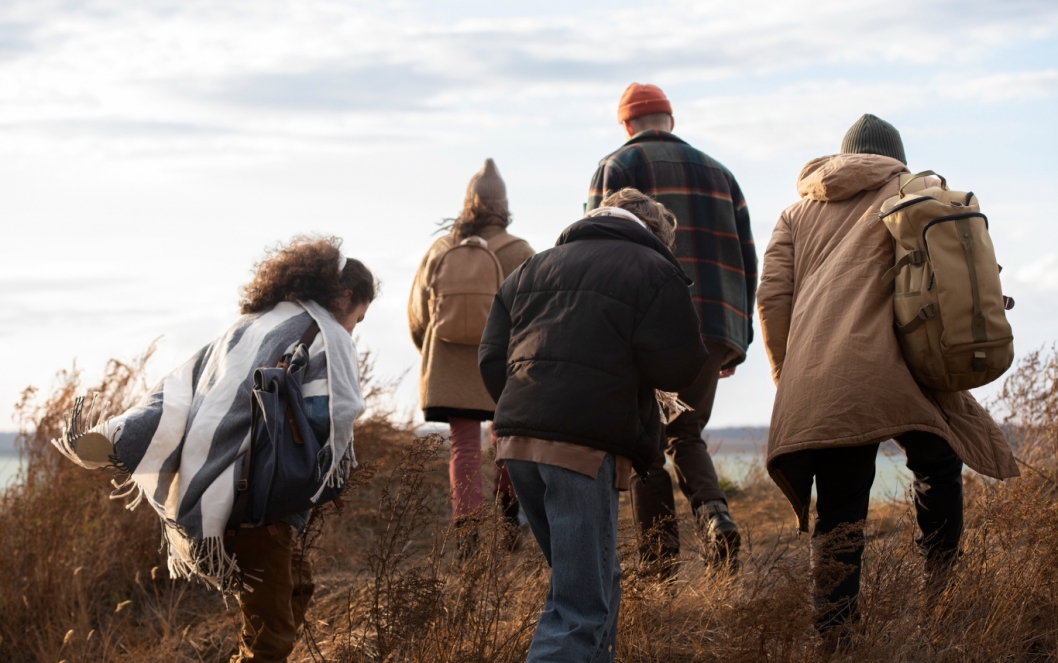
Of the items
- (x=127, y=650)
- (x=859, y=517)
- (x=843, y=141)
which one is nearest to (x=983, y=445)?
(x=859, y=517)

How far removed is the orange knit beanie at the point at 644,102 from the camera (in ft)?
15.8

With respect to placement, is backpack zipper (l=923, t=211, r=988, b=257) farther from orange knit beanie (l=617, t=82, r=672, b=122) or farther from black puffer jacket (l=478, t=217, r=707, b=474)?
orange knit beanie (l=617, t=82, r=672, b=122)

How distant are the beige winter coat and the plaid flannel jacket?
1011mm

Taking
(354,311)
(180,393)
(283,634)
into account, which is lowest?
(283,634)

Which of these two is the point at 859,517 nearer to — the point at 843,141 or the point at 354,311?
the point at 843,141

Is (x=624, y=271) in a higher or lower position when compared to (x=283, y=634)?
higher

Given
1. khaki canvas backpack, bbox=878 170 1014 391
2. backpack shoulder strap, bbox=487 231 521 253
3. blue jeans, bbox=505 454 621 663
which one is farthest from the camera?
backpack shoulder strap, bbox=487 231 521 253

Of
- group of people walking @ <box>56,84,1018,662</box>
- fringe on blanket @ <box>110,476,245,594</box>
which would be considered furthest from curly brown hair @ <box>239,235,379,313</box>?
fringe on blanket @ <box>110,476,245,594</box>

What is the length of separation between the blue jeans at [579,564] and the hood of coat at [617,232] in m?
0.67

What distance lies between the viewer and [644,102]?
484 centimetres

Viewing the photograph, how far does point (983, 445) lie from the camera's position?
3.45 metres

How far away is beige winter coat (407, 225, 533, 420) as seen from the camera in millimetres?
5359

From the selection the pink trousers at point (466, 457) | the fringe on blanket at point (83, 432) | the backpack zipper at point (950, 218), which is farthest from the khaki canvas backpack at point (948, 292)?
the fringe on blanket at point (83, 432)

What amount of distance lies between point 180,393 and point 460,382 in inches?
83.9
